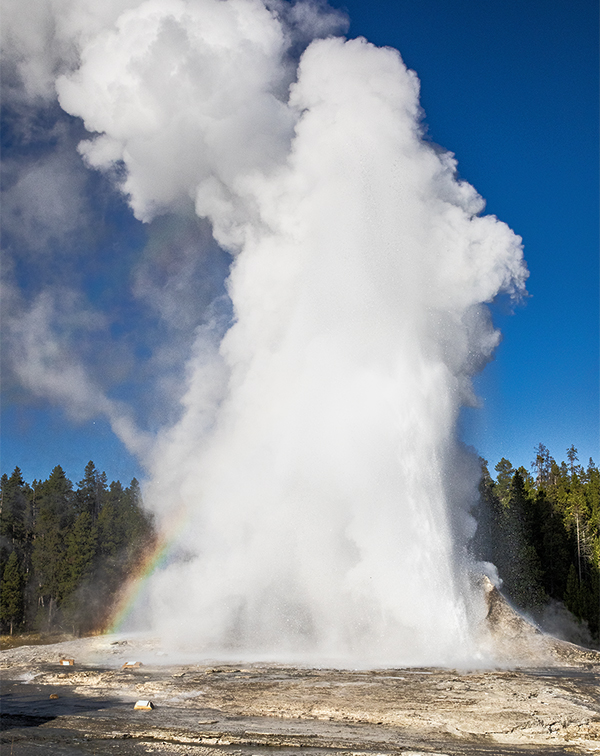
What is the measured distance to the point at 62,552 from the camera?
4391cm

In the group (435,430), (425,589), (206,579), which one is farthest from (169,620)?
(435,430)

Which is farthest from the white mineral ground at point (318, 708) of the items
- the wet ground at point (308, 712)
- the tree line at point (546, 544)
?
the tree line at point (546, 544)

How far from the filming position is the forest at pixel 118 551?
38.9 meters

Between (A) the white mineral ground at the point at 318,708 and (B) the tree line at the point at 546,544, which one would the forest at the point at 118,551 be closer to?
(B) the tree line at the point at 546,544

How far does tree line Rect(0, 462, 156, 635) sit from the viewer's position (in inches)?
1625

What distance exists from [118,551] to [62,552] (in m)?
3.96

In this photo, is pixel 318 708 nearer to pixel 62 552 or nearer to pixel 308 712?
pixel 308 712

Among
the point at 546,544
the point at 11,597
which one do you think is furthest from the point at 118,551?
the point at 546,544

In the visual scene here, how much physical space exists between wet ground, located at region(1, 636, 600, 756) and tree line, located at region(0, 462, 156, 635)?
22.8 meters

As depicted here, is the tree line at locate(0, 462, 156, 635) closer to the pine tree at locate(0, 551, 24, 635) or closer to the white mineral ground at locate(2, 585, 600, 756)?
the pine tree at locate(0, 551, 24, 635)

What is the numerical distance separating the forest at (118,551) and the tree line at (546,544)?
0.07 m

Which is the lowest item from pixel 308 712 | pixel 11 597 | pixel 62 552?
pixel 308 712

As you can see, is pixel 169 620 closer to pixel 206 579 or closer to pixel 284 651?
pixel 206 579

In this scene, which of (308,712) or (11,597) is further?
(11,597)
